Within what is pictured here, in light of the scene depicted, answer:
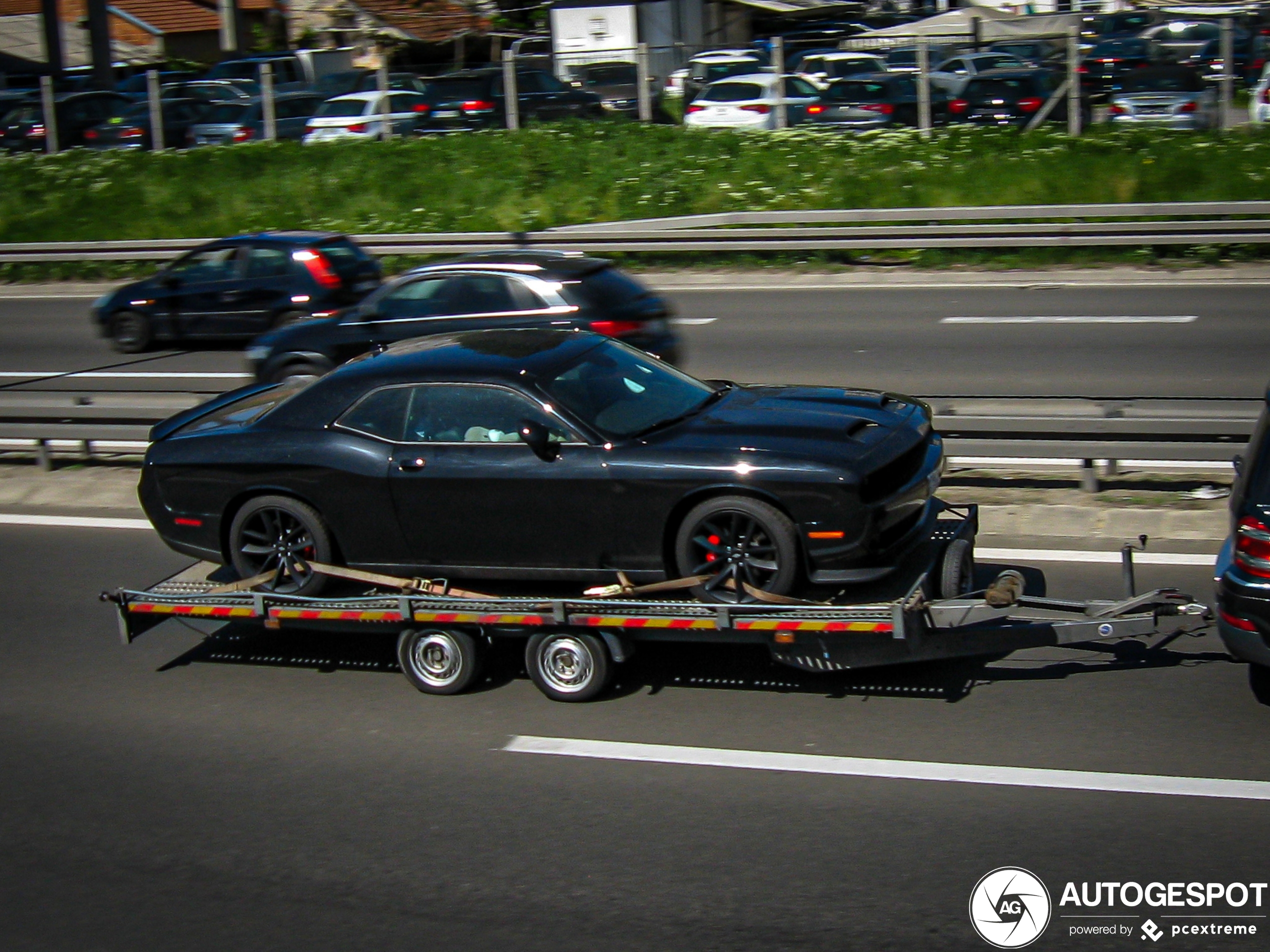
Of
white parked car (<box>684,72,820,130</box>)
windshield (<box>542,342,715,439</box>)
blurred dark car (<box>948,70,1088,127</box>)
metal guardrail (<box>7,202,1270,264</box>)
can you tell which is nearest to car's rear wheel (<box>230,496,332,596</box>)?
windshield (<box>542,342,715,439</box>)

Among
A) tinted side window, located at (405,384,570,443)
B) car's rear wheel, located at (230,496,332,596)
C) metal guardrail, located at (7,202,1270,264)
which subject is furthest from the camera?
metal guardrail, located at (7,202,1270,264)

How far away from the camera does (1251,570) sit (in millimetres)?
5457

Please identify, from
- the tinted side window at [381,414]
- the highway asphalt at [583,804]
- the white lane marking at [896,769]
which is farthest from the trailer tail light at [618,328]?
the white lane marking at [896,769]

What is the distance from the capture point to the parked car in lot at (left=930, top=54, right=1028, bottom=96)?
21.9 m

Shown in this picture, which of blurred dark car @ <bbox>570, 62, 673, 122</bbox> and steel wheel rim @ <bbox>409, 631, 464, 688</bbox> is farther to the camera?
blurred dark car @ <bbox>570, 62, 673, 122</bbox>

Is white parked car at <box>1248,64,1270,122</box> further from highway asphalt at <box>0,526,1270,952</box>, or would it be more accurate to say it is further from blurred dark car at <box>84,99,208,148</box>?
blurred dark car at <box>84,99,208,148</box>

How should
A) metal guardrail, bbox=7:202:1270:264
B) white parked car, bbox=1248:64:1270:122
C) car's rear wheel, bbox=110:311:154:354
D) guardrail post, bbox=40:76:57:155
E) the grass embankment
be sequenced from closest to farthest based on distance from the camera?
car's rear wheel, bbox=110:311:154:354, metal guardrail, bbox=7:202:1270:264, the grass embankment, white parked car, bbox=1248:64:1270:122, guardrail post, bbox=40:76:57:155

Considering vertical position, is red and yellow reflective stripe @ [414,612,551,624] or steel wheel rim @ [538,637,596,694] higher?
red and yellow reflective stripe @ [414,612,551,624]

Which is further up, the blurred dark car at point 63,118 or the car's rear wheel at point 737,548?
the blurred dark car at point 63,118

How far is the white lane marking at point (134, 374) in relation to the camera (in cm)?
1495

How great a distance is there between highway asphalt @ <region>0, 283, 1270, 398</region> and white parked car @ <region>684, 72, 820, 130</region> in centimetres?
614

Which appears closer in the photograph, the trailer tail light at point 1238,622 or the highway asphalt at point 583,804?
the highway asphalt at point 583,804

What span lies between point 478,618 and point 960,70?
18354mm

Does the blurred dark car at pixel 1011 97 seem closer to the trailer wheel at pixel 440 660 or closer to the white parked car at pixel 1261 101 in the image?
the white parked car at pixel 1261 101
